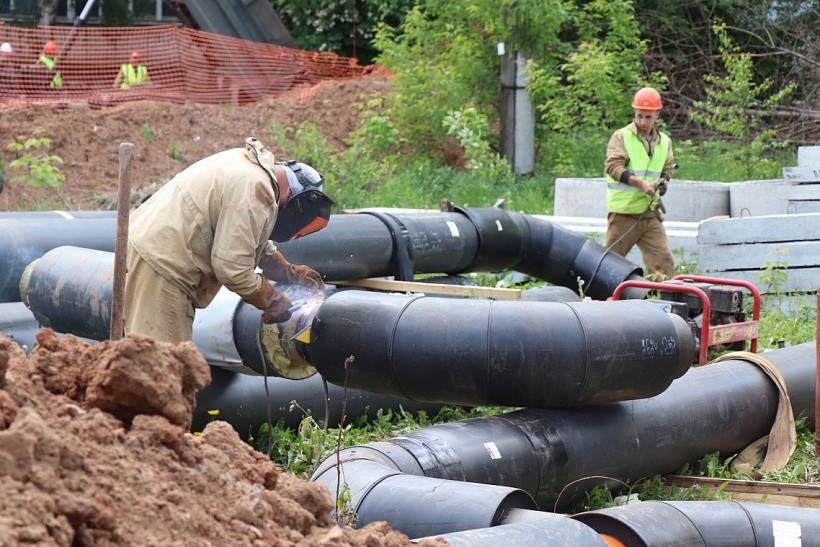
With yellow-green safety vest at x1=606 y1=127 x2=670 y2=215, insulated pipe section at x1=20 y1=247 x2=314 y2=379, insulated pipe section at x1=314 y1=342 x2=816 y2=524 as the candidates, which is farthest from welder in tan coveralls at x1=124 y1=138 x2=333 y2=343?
yellow-green safety vest at x1=606 y1=127 x2=670 y2=215

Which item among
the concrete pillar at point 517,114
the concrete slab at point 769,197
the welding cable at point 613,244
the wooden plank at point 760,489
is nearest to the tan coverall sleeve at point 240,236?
the wooden plank at point 760,489

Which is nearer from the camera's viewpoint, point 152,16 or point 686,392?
point 686,392

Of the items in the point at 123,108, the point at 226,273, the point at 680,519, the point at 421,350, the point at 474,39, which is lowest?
the point at 680,519

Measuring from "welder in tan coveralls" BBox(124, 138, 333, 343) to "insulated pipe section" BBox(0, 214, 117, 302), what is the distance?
1.77 metres

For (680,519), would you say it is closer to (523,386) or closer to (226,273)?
(523,386)

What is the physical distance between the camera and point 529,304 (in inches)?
194

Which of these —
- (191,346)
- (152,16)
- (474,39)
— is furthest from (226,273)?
(152,16)

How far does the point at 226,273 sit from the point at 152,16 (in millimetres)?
19101

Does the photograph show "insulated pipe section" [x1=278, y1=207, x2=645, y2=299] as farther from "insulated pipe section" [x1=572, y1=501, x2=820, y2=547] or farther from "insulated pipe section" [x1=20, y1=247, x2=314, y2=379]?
"insulated pipe section" [x1=572, y1=501, x2=820, y2=547]

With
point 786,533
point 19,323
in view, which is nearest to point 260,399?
point 19,323

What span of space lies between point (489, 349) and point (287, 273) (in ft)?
3.76

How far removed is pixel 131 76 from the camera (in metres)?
17.0

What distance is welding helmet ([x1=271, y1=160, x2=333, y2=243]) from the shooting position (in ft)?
Result: 16.0

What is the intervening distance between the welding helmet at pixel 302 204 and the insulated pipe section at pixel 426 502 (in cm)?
129
